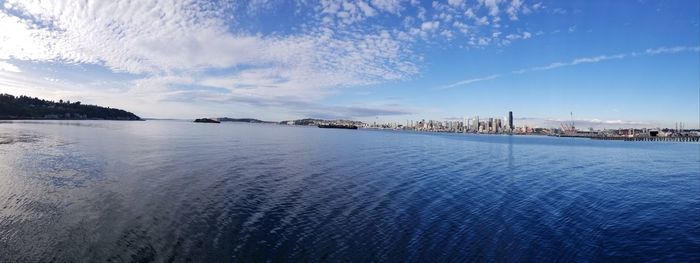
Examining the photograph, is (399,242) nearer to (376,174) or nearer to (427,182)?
(427,182)

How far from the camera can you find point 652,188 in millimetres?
40281

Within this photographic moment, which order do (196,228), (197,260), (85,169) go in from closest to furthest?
(197,260) < (196,228) < (85,169)

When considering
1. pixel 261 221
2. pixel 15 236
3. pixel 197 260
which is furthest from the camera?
pixel 261 221

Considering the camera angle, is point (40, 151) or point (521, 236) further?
point (40, 151)

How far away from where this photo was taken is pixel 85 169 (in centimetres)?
3934

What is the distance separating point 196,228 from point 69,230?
6274 mm

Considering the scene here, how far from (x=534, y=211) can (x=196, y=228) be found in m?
22.9

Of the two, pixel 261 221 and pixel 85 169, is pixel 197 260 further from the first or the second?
pixel 85 169

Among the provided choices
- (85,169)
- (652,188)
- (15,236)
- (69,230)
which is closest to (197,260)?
(69,230)

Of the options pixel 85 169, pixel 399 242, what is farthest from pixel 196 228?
pixel 85 169

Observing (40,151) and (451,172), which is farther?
(40,151)

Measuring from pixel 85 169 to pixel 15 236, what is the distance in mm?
24004

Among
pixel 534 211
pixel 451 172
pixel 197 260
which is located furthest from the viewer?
pixel 451 172

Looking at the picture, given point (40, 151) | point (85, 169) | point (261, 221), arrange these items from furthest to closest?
point (40, 151), point (85, 169), point (261, 221)
